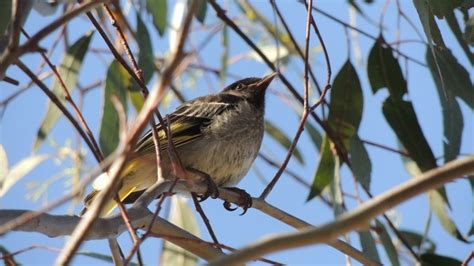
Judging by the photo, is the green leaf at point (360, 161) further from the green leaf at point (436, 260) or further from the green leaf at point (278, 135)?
the green leaf at point (278, 135)

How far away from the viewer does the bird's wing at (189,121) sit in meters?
4.04

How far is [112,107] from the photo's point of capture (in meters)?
3.93

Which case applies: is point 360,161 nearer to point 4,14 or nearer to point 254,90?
point 254,90

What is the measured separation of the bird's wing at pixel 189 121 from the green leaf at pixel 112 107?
159 millimetres

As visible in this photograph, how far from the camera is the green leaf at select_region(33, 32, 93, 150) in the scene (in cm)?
391

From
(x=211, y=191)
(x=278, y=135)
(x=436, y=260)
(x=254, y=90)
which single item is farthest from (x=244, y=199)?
(x=278, y=135)

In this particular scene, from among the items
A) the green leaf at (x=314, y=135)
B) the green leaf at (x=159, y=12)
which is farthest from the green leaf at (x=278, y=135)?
the green leaf at (x=159, y=12)

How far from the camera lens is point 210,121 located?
426 centimetres

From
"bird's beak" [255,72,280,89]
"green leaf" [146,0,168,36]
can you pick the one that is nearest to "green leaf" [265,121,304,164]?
"bird's beak" [255,72,280,89]

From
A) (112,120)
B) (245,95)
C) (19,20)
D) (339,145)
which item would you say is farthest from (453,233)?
(19,20)

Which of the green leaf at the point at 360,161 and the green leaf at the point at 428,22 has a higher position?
the green leaf at the point at 428,22

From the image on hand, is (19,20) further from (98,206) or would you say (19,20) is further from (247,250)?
(247,250)

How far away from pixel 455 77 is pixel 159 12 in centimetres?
131

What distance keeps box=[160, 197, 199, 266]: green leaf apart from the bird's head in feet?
2.59
